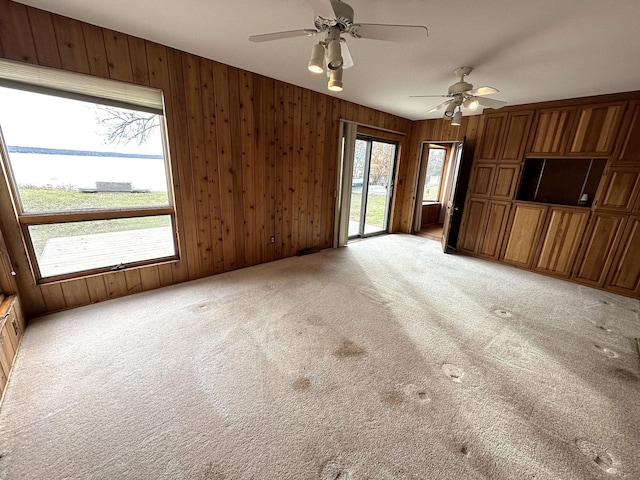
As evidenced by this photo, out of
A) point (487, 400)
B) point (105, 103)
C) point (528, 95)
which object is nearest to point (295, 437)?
point (487, 400)

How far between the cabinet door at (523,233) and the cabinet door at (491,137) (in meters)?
0.91

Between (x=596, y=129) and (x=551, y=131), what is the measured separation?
446mm

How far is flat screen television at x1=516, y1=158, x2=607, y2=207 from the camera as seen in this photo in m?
3.69

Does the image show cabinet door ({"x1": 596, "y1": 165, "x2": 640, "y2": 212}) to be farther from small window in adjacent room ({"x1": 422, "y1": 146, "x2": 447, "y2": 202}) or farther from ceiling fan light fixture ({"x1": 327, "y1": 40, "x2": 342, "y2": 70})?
ceiling fan light fixture ({"x1": 327, "y1": 40, "x2": 342, "y2": 70})

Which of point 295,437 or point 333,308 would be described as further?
point 333,308

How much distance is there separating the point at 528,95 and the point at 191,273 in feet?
16.2

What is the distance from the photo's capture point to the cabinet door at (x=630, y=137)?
3.05m

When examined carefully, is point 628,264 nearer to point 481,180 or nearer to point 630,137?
point 630,137

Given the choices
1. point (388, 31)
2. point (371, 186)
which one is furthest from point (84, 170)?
point (371, 186)

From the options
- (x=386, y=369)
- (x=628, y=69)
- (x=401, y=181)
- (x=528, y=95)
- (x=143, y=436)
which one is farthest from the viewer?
(x=401, y=181)

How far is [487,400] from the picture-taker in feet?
5.34

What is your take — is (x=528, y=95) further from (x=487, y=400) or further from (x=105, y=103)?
(x=105, y=103)

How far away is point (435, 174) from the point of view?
679 cm

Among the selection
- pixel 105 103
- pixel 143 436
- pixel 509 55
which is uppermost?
pixel 509 55
